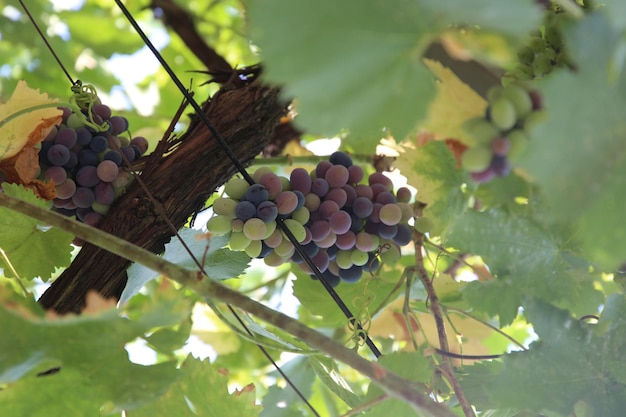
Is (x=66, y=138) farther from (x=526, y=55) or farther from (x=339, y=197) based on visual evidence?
(x=526, y=55)

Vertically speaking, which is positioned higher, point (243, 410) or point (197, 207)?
point (197, 207)

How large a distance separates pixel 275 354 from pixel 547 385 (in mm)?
933

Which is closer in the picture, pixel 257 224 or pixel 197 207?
pixel 257 224

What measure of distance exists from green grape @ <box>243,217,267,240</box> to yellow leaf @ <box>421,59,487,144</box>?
28cm

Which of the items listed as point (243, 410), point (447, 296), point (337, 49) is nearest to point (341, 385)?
point (243, 410)

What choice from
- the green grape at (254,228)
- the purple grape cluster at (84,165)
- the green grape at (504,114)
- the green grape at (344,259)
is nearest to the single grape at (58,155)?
the purple grape cluster at (84,165)

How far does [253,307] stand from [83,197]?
402mm

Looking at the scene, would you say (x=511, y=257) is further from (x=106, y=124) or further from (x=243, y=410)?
(x=106, y=124)

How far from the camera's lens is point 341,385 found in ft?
3.11

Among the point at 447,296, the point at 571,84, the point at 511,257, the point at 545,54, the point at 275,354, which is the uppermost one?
the point at 571,84

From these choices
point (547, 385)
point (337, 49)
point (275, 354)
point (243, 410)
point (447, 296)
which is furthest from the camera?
point (275, 354)

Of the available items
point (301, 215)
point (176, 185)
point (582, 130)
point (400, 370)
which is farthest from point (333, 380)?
point (582, 130)

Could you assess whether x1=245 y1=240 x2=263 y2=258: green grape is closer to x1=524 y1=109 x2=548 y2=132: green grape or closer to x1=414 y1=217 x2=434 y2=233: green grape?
x1=414 y1=217 x2=434 y2=233: green grape

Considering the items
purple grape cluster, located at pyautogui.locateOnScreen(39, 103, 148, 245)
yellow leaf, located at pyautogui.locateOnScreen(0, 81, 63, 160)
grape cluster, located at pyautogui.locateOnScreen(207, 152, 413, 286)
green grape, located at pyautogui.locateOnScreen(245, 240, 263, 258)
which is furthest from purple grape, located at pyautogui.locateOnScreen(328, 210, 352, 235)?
yellow leaf, located at pyautogui.locateOnScreen(0, 81, 63, 160)
